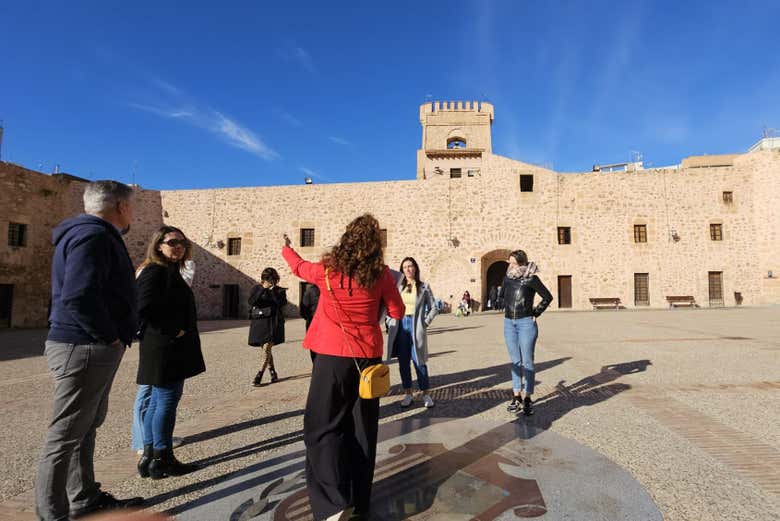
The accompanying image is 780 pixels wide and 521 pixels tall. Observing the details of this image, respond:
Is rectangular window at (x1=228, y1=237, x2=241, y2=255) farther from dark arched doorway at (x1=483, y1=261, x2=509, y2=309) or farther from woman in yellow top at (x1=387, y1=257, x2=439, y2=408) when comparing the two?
woman in yellow top at (x1=387, y1=257, x2=439, y2=408)

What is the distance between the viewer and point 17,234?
56.7 ft

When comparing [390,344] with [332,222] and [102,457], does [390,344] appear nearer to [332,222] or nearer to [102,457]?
[102,457]

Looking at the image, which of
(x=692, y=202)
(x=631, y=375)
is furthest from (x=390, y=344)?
(x=692, y=202)

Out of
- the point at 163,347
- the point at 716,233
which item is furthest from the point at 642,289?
the point at 163,347

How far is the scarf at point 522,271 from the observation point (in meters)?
4.14

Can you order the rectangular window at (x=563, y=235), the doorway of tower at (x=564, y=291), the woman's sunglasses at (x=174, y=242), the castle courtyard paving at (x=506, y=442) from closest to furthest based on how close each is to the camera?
the castle courtyard paving at (x=506, y=442) < the woman's sunglasses at (x=174, y=242) < the doorway of tower at (x=564, y=291) < the rectangular window at (x=563, y=235)

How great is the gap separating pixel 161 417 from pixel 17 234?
2038cm

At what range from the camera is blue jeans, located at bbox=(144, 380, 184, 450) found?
275 cm

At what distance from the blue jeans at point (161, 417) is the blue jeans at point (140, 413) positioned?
0.59ft

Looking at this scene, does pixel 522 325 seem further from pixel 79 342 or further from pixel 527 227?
pixel 527 227

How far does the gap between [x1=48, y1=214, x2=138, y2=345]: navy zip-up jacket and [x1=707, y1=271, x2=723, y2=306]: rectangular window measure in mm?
24771

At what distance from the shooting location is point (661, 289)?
792 inches

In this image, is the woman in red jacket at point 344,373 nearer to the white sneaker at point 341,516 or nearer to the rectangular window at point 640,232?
the white sneaker at point 341,516

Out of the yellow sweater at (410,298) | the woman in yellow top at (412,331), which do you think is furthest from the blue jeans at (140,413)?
the yellow sweater at (410,298)
